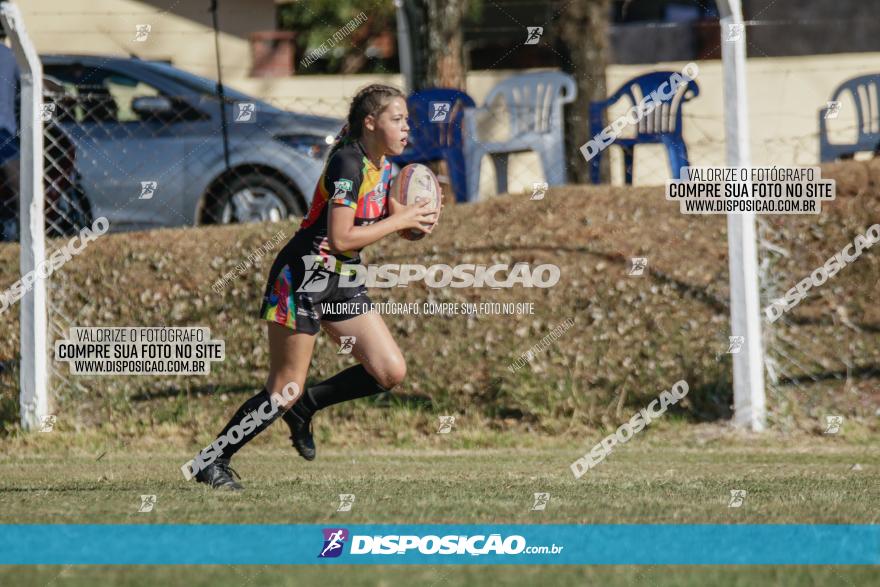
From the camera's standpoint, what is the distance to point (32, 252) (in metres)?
10.2

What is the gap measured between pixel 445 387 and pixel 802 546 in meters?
6.08

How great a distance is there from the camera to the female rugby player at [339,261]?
6.32 m

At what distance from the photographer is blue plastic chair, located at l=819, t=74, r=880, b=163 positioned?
13289 millimetres

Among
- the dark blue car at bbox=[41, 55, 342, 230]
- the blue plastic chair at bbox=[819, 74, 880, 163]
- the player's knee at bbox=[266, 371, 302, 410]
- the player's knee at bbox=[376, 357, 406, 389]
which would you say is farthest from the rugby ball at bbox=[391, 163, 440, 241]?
the blue plastic chair at bbox=[819, 74, 880, 163]

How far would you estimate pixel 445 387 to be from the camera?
10.9m

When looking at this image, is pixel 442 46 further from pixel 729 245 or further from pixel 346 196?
pixel 346 196

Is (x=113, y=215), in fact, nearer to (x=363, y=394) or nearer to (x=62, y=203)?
(x=62, y=203)

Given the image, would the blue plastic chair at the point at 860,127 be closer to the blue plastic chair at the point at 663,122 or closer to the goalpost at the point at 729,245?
the blue plastic chair at the point at 663,122

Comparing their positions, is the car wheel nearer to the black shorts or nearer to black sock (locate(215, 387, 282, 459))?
black sock (locate(215, 387, 282, 459))

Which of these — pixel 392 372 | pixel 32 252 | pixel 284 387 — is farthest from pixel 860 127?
pixel 284 387

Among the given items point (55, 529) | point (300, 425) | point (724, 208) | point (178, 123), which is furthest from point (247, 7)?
point (55, 529)

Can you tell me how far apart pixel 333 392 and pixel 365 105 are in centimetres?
156

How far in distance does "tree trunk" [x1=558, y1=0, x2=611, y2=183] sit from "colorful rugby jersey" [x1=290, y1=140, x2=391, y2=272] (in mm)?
8541

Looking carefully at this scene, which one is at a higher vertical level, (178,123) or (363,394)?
(178,123)
